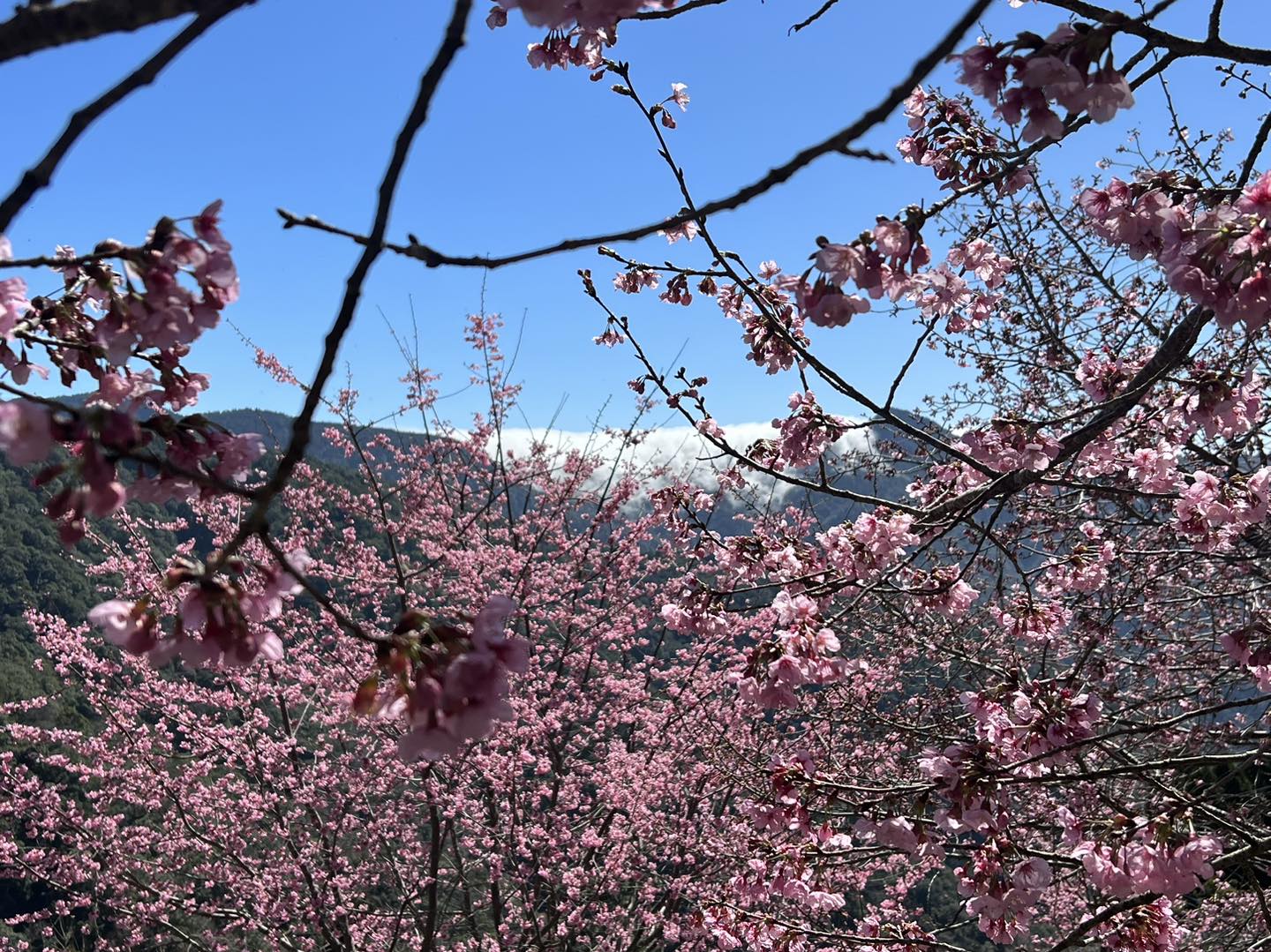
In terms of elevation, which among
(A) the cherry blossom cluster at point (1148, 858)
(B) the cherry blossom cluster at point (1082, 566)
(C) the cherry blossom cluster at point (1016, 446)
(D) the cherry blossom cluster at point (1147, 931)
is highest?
(B) the cherry blossom cluster at point (1082, 566)

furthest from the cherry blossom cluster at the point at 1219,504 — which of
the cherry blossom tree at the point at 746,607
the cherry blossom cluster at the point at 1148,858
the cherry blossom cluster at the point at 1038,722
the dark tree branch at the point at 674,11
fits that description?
the dark tree branch at the point at 674,11

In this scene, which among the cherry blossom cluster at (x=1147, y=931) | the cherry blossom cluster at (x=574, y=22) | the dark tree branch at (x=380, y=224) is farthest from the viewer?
the cherry blossom cluster at (x=1147, y=931)

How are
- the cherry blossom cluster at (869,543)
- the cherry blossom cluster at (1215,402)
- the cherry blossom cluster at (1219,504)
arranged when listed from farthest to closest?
the cherry blossom cluster at (1219,504) → the cherry blossom cluster at (869,543) → the cherry blossom cluster at (1215,402)

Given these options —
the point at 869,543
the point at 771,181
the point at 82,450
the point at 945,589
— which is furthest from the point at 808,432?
the point at 82,450

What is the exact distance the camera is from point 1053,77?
67.0 inches

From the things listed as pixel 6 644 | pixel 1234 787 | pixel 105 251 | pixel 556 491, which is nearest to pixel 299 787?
pixel 556 491

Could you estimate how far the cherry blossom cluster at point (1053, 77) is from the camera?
67.1 inches

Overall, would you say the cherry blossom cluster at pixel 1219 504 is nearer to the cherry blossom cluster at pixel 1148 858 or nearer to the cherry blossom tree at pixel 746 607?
the cherry blossom tree at pixel 746 607

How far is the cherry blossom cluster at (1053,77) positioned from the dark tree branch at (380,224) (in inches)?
48.9

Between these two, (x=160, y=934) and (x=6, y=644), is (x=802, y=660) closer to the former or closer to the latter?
(x=160, y=934)

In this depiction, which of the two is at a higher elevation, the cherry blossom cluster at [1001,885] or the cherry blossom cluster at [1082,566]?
the cherry blossom cluster at [1082,566]

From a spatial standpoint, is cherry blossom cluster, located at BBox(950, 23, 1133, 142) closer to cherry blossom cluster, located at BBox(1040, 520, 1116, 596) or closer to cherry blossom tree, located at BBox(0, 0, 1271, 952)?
cherry blossom tree, located at BBox(0, 0, 1271, 952)

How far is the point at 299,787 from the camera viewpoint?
7273 mm

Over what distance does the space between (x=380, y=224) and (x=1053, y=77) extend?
4.99ft
